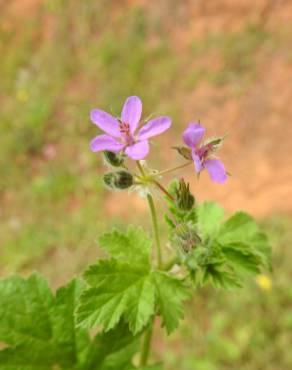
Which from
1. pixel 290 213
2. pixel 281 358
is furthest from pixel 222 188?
pixel 281 358

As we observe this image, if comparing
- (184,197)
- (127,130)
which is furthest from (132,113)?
(184,197)

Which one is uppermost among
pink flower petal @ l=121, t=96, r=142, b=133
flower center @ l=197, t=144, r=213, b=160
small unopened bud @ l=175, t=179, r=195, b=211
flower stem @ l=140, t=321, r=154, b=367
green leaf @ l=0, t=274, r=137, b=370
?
pink flower petal @ l=121, t=96, r=142, b=133

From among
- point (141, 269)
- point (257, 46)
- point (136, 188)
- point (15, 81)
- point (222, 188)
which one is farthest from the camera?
point (15, 81)

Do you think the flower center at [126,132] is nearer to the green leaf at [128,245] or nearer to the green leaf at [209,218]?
the green leaf at [128,245]

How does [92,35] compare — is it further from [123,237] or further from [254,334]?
[123,237]

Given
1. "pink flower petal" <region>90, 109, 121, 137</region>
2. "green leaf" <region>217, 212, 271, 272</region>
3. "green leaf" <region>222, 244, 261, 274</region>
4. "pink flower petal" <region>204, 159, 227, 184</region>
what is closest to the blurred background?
"green leaf" <region>217, 212, 271, 272</region>

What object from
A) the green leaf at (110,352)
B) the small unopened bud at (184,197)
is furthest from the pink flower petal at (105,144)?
the green leaf at (110,352)

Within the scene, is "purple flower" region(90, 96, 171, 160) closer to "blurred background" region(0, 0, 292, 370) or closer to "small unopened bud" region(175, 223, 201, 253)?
"small unopened bud" region(175, 223, 201, 253)
